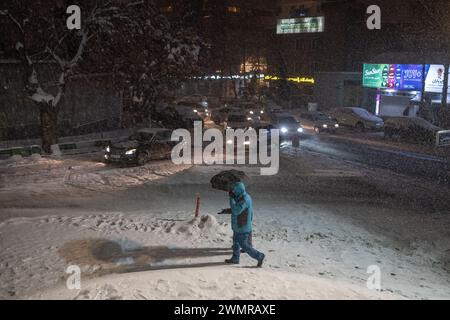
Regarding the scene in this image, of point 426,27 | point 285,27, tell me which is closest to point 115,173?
point 426,27

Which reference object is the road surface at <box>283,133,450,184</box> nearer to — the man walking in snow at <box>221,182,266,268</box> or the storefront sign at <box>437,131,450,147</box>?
the storefront sign at <box>437,131,450,147</box>

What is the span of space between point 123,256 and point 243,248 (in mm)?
2378

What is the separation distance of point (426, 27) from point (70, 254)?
4301cm

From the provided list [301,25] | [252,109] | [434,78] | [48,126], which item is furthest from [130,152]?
[301,25]

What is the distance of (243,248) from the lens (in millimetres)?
8820

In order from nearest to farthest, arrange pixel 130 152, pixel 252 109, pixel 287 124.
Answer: pixel 130 152 → pixel 287 124 → pixel 252 109

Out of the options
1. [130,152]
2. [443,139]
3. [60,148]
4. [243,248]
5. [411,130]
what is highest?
[411,130]

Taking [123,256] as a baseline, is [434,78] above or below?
above

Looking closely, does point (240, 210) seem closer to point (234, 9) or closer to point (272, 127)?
point (272, 127)

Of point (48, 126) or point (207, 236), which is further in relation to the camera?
point (48, 126)

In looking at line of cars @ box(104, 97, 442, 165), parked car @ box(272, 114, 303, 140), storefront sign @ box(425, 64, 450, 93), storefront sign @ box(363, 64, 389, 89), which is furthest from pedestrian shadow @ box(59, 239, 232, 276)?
storefront sign @ box(363, 64, 389, 89)

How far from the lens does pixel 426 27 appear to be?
44.0 m

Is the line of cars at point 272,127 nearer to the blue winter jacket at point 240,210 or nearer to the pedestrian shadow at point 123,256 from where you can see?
the pedestrian shadow at point 123,256

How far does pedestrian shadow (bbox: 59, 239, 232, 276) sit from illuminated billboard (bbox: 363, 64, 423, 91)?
3314 centimetres
